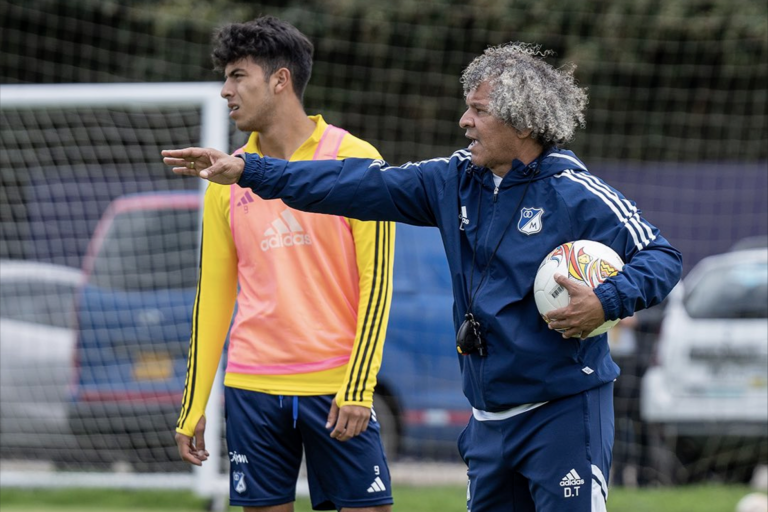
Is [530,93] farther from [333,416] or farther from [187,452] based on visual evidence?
[187,452]

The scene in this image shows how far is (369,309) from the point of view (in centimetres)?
404

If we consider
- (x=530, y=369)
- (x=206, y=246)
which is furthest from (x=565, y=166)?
(x=206, y=246)

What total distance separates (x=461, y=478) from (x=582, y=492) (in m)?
5.15

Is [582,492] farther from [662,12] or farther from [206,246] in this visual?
[662,12]

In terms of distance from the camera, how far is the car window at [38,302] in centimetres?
848

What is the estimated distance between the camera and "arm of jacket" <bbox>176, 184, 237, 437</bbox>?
13.7 feet

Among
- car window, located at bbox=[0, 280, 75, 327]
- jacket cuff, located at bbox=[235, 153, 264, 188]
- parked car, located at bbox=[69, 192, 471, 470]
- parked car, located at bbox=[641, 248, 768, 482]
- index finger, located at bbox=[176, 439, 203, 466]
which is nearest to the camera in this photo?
jacket cuff, located at bbox=[235, 153, 264, 188]

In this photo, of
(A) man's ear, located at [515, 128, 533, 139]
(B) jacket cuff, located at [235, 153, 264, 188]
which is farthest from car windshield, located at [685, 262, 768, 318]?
(B) jacket cuff, located at [235, 153, 264, 188]

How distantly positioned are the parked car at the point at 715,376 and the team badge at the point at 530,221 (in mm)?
5191

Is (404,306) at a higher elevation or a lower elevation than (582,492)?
lower

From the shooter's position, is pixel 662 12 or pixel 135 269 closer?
pixel 135 269

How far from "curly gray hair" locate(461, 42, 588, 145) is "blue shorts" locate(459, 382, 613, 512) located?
82 cm

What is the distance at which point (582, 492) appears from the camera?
3.40 meters

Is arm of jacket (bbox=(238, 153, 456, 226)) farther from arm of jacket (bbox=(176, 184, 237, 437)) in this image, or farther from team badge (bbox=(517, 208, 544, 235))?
Result: arm of jacket (bbox=(176, 184, 237, 437))
